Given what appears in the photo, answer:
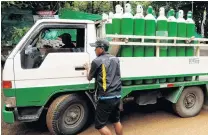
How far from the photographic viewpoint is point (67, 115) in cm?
446

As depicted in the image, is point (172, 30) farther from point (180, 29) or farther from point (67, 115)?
point (67, 115)

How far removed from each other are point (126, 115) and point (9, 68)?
2.80 m

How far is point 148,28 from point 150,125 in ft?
6.09

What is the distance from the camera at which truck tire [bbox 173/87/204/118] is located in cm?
553

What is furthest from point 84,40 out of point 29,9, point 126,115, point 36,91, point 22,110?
point 29,9

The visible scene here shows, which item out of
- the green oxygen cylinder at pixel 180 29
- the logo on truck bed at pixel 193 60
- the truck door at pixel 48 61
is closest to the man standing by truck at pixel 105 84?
the truck door at pixel 48 61

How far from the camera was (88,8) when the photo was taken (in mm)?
16609

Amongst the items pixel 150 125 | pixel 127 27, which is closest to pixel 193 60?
pixel 150 125

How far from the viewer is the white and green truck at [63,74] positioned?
13.3 feet

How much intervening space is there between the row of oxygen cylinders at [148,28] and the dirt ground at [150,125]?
85 cm

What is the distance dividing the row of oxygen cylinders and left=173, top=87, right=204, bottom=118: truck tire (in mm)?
387

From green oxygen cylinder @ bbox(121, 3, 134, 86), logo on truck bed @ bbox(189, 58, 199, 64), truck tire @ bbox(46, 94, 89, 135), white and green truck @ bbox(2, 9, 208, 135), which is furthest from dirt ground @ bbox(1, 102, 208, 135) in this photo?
logo on truck bed @ bbox(189, 58, 199, 64)

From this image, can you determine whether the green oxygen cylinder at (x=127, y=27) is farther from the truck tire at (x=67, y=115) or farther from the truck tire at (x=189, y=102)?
the truck tire at (x=189, y=102)

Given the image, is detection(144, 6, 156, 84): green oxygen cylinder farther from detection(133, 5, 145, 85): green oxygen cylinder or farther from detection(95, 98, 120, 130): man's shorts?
detection(95, 98, 120, 130): man's shorts
